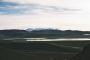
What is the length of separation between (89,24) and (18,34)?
55 centimetres

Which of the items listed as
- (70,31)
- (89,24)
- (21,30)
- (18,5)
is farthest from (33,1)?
(89,24)

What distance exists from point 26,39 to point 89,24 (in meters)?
0.50

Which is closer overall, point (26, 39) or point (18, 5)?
point (26, 39)

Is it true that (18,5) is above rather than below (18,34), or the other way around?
above

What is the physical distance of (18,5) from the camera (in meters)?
1.23

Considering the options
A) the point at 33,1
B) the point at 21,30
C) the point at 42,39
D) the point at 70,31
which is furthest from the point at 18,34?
the point at 70,31
